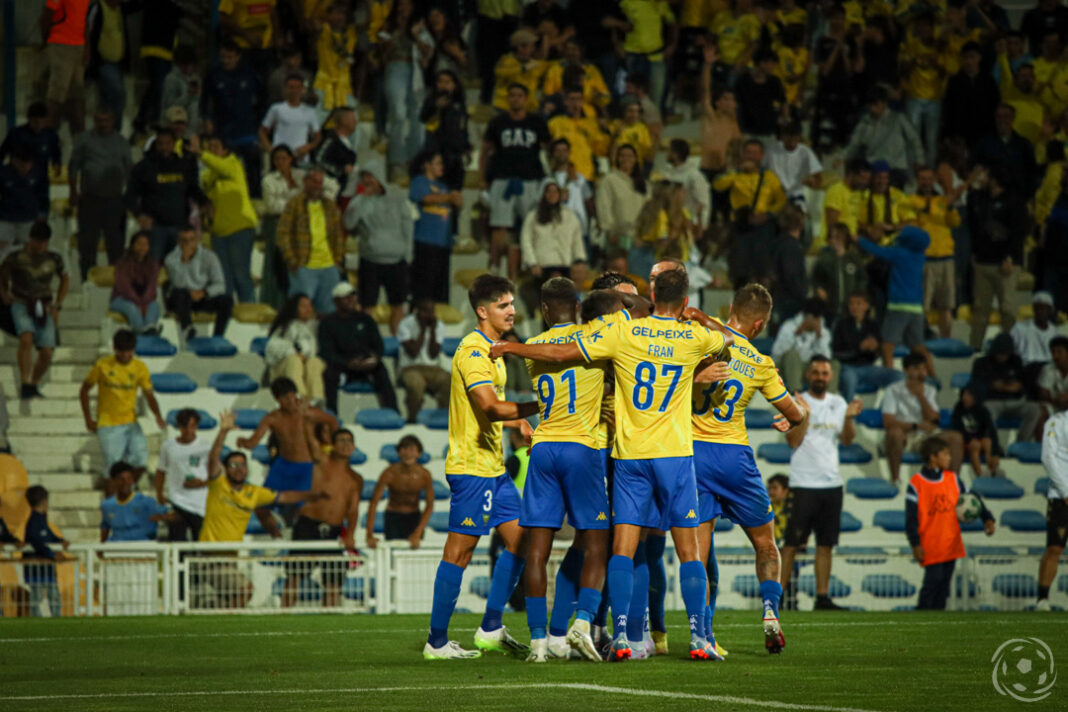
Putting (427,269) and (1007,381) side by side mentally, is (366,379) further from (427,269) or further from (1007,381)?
(1007,381)

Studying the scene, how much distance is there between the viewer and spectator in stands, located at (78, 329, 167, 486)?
16.6 m

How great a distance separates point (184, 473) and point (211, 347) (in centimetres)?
289

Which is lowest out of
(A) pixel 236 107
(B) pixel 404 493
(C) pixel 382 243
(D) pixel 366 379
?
(B) pixel 404 493

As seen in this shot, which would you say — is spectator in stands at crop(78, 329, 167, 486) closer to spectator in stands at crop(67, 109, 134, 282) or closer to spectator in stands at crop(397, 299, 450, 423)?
spectator in stands at crop(67, 109, 134, 282)

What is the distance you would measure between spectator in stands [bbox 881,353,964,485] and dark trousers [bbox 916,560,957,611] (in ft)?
10.7

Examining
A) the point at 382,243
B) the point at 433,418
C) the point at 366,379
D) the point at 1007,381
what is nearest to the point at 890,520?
the point at 1007,381

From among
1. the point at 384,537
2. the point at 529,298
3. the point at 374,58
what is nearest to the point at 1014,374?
the point at 529,298

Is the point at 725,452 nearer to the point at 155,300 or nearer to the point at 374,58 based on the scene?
the point at 155,300

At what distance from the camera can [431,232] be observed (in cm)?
1853

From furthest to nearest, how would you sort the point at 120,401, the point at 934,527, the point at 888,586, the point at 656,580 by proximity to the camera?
the point at 120,401, the point at 888,586, the point at 934,527, the point at 656,580

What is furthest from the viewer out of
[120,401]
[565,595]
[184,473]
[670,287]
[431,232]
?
[431,232]

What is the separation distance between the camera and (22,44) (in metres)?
21.9

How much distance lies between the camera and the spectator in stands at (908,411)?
17516mm

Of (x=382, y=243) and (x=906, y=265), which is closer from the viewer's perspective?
(x=382, y=243)
